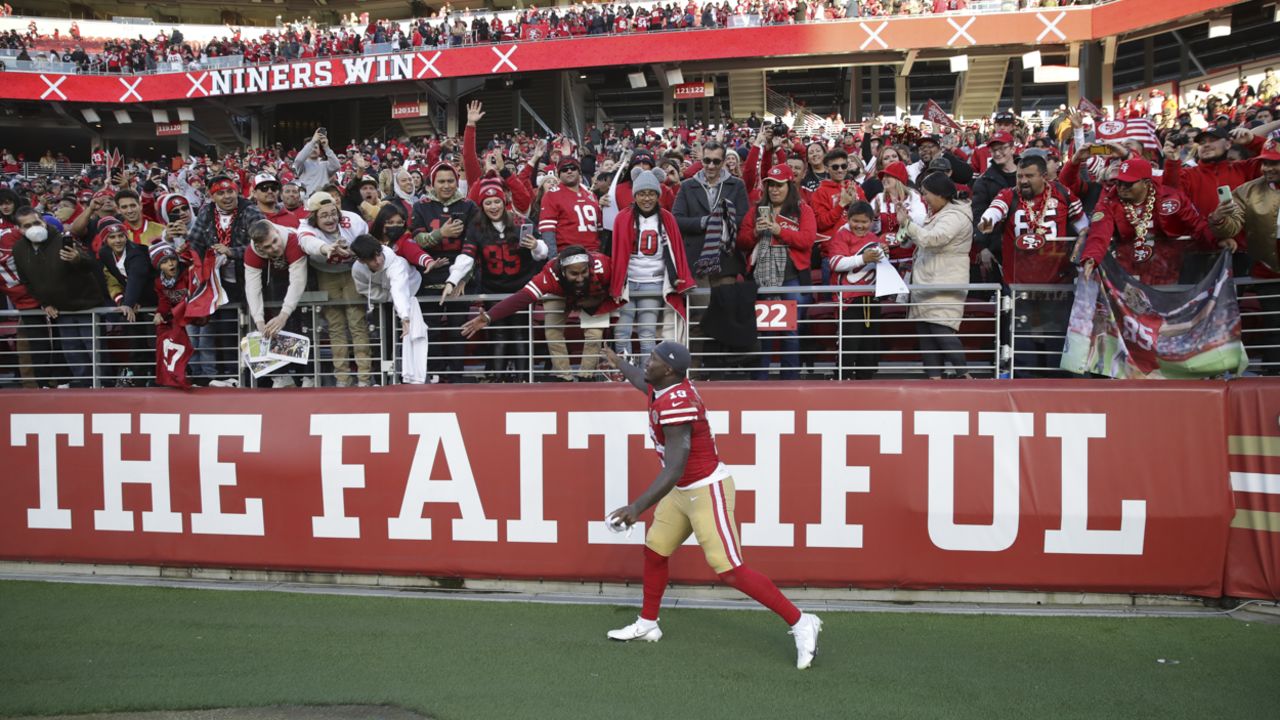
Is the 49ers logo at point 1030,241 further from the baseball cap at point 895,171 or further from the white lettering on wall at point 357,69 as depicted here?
the white lettering on wall at point 357,69

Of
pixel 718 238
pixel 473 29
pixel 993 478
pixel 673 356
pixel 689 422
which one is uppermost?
pixel 473 29

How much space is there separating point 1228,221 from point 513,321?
17.8 feet

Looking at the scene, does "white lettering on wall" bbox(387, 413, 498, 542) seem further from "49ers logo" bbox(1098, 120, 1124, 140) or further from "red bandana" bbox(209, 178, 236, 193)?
"49ers logo" bbox(1098, 120, 1124, 140)

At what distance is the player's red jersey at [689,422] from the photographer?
20.3 feet

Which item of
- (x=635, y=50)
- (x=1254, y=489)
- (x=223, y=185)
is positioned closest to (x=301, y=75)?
(x=635, y=50)

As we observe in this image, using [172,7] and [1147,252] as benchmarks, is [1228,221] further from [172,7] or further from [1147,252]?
[172,7]

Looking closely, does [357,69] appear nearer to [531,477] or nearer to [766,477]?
[531,477]

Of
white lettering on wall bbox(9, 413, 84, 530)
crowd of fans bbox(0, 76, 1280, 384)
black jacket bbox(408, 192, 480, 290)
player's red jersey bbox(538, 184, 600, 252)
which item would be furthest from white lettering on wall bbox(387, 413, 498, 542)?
white lettering on wall bbox(9, 413, 84, 530)

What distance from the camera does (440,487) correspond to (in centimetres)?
836

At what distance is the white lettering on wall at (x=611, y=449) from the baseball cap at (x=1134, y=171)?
392 centimetres

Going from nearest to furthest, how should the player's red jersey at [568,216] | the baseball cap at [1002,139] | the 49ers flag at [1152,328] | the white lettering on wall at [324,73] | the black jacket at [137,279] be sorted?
the 49ers flag at [1152,328] < the baseball cap at [1002,139] < the player's red jersey at [568,216] < the black jacket at [137,279] < the white lettering on wall at [324,73]

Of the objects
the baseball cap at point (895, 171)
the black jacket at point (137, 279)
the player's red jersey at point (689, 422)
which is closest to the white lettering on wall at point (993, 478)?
the player's red jersey at point (689, 422)

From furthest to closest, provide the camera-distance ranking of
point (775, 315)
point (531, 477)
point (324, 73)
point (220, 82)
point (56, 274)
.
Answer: point (220, 82)
point (324, 73)
point (56, 274)
point (531, 477)
point (775, 315)

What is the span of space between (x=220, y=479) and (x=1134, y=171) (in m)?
7.55
